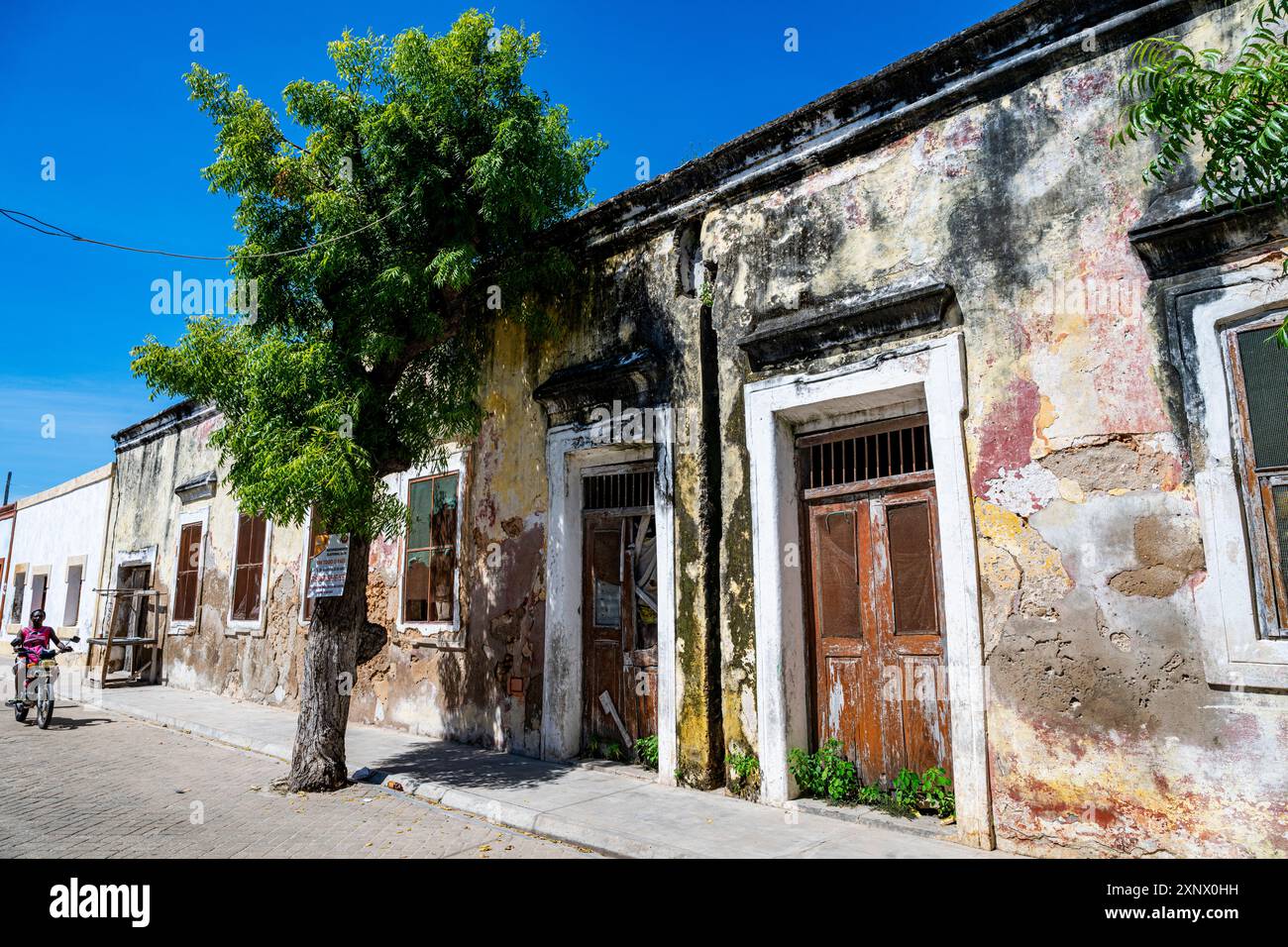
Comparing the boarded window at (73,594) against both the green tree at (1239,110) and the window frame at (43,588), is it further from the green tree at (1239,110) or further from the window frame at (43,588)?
the green tree at (1239,110)

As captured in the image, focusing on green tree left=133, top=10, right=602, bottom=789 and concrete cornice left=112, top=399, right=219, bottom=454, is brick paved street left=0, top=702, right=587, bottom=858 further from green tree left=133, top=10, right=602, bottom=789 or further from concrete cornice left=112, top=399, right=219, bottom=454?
concrete cornice left=112, top=399, right=219, bottom=454

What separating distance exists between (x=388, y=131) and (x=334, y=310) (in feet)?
5.03

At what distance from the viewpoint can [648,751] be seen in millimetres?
6617

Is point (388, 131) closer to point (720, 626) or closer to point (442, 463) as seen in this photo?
point (442, 463)

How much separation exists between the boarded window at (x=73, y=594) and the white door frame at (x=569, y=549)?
51.1 ft

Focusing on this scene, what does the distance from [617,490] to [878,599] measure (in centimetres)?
268

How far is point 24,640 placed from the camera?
10336mm

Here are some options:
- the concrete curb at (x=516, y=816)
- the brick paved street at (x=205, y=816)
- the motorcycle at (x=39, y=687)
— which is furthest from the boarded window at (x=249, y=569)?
the concrete curb at (x=516, y=816)

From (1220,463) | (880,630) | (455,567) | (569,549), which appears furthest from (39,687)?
(1220,463)

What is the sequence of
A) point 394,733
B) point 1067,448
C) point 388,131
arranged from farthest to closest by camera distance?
point 394,733 < point 388,131 < point 1067,448

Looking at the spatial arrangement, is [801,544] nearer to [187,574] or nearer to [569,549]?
[569,549]

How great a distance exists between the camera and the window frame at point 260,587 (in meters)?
11.7

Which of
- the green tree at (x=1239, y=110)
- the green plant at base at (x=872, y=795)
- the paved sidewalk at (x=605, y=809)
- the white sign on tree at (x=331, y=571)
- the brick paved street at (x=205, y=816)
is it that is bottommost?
the brick paved street at (x=205, y=816)
